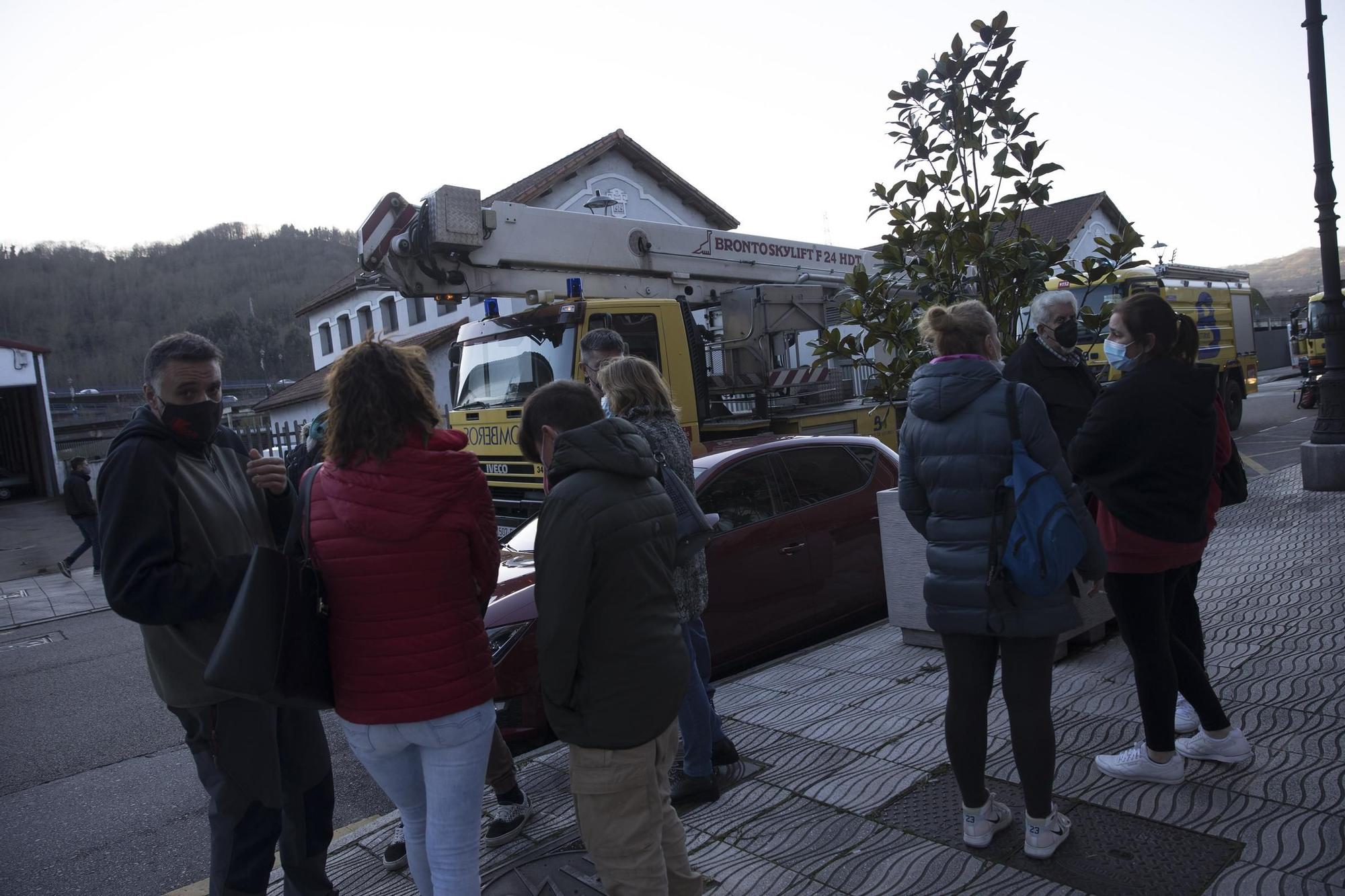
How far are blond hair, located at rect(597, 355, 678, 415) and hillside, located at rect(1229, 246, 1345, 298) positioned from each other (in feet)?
488

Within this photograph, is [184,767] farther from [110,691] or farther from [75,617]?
[75,617]

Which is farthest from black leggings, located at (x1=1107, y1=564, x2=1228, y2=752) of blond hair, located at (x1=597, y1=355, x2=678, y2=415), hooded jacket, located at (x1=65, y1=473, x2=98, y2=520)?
hooded jacket, located at (x1=65, y1=473, x2=98, y2=520)

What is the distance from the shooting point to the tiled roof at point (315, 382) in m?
24.8

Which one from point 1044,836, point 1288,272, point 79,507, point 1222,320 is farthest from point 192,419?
point 1288,272

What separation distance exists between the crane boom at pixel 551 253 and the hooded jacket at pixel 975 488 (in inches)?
166

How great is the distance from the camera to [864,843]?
10.4 ft

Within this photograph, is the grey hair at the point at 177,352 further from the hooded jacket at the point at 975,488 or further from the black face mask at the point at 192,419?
the hooded jacket at the point at 975,488

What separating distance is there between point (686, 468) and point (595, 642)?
4.69 ft

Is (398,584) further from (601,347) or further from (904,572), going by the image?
(904,572)

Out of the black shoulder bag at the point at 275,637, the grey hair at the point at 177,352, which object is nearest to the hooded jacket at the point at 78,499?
the grey hair at the point at 177,352

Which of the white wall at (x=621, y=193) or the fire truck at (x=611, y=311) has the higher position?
the white wall at (x=621, y=193)

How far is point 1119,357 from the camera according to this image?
11.3ft

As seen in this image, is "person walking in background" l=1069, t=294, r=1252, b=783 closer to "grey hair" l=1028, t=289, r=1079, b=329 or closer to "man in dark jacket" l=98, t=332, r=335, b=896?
"grey hair" l=1028, t=289, r=1079, b=329

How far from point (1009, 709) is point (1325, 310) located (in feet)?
29.8
